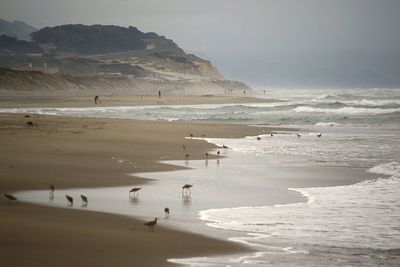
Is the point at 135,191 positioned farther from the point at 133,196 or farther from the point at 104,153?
the point at 104,153

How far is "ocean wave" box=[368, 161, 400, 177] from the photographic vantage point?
1545cm

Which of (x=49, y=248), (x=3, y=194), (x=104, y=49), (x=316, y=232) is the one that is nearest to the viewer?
(x=49, y=248)

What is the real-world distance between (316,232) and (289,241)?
718mm

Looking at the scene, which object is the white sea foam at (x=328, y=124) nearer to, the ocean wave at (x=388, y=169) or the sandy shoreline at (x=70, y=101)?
the ocean wave at (x=388, y=169)

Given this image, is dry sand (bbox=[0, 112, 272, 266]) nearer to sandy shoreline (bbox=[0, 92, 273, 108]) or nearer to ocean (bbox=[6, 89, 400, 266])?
ocean (bbox=[6, 89, 400, 266])

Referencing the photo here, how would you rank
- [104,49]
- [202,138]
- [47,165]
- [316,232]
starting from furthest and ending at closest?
[104,49], [202,138], [47,165], [316,232]

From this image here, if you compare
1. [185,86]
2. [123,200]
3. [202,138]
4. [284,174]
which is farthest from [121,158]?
[185,86]

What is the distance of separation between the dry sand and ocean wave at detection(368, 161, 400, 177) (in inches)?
203

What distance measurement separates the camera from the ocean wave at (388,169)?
15.5 m

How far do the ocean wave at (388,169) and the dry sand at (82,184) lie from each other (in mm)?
5159

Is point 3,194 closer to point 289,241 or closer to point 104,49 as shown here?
point 289,241

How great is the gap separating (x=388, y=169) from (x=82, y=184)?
806cm

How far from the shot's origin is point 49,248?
7047 mm

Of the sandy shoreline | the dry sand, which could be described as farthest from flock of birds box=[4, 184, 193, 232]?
the sandy shoreline
